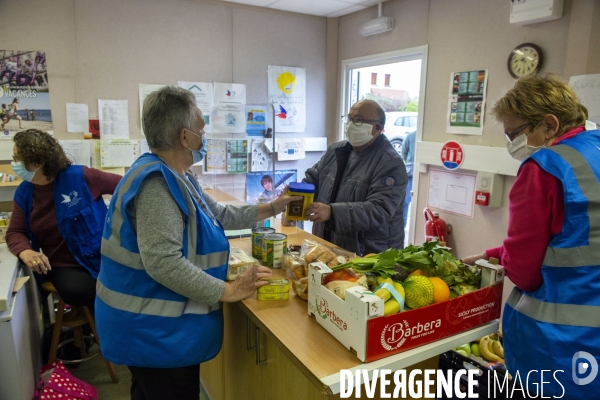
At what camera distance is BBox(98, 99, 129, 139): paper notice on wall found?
3.40 metres

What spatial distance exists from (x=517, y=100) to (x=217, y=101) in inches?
116

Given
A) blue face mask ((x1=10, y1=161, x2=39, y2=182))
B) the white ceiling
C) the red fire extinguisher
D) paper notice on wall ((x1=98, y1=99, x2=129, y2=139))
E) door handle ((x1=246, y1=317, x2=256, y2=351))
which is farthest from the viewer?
the white ceiling

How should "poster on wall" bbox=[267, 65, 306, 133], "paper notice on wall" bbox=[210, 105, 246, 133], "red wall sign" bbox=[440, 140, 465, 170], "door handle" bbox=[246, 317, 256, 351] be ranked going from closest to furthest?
1. "door handle" bbox=[246, 317, 256, 351]
2. "red wall sign" bbox=[440, 140, 465, 170]
3. "paper notice on wall" bbox=[210, 105, 246, 133]
4. "poster on wall" bbox=[267, 65, 306, 133]

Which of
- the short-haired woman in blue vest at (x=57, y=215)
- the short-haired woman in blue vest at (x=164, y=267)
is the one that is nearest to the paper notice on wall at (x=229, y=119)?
the short-haired woman in blue vest at (x=57, y=215)

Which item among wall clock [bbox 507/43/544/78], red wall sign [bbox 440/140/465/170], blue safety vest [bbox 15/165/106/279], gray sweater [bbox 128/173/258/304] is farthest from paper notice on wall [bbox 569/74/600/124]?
blue safety vest [bbox 15/165/106/279]

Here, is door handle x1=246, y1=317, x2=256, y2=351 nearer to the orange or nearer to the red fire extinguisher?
the orange

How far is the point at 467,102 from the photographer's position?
3066 mm

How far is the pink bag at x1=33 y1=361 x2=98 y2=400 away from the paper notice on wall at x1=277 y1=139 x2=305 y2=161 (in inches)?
102

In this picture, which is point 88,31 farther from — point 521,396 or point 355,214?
point 521,396

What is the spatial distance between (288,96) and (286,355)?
131 inches

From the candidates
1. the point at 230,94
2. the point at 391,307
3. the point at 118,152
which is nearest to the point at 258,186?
the point at 230,94

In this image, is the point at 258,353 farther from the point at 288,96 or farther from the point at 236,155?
the point at 288,96

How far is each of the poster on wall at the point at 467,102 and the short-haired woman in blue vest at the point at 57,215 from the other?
247cm

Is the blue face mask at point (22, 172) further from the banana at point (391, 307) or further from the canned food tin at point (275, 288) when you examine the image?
the banana at point (391, 307)
